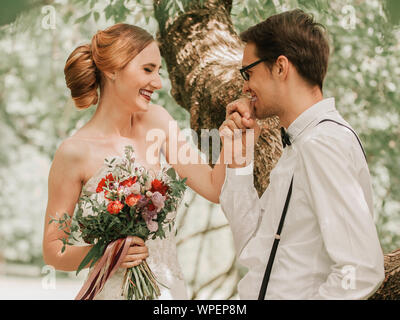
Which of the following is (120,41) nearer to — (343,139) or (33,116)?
(343,139)

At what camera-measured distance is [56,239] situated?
3057 mm

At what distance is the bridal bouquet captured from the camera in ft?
8.75

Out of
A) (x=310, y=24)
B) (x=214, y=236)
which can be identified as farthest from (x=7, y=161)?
(x=310, y=24)

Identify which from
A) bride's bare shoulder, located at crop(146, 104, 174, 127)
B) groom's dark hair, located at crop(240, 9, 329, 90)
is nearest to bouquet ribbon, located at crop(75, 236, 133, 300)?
bride's bare shoulder, located at crop(146, 104, 174, 127)

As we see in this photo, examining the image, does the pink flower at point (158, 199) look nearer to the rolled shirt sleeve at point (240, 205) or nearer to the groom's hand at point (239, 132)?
the rolled shirt sleeve at point (240, 205)

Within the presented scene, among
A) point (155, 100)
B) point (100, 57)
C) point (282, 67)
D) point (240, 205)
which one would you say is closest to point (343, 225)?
point (240, 205)

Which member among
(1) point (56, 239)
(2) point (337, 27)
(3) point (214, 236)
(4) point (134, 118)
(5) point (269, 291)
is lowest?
(3) point (214, 236)

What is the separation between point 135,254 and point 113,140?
0.79 metres

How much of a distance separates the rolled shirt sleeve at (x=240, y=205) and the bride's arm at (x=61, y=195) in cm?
88

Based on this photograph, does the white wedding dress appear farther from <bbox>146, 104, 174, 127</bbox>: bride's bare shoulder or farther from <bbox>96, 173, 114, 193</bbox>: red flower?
<bbox>146, 104, 174, 127</bbox>: bride's bare shoulder

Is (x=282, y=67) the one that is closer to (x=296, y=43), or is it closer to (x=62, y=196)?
(x=296, y=43)

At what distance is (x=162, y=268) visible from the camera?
3123 millimetres

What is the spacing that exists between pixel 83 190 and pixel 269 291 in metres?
1.27

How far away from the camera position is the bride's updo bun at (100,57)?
317cm
